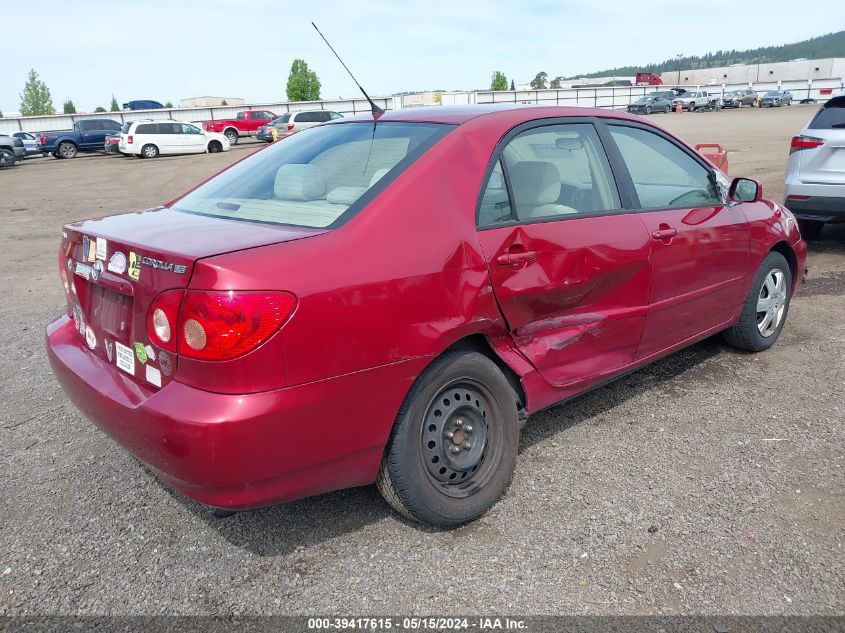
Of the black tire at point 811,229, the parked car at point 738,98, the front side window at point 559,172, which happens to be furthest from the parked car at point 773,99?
the front side window at point 559,172

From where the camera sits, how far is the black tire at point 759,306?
4.46 metres

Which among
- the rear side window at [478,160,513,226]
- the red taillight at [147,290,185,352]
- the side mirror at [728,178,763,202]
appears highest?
the rear side window at [478,160,513,226]

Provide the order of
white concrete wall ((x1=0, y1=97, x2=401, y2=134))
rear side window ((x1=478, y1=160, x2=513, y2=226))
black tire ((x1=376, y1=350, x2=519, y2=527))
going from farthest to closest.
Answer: white concrete wall ((x1=0, y1=97, x2=401, y2=134)) < rear side window ((x1=478, y1=160, x2=513, y2=226)) < black tire ((x1=376, y1=350, x2=519, y2=527))

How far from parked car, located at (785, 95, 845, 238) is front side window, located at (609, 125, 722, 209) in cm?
356

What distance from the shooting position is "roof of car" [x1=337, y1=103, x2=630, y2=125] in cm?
309

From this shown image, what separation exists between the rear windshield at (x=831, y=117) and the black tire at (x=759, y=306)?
9.91ft

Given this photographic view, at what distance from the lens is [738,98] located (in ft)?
198

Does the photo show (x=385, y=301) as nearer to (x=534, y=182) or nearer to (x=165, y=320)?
(x=165, y=320)

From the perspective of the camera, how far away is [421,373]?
2.60 metres

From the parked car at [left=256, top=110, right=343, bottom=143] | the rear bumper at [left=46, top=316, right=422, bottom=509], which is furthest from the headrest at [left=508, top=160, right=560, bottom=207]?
the parked car at [left=256, top=110, right=343, bottom=143]

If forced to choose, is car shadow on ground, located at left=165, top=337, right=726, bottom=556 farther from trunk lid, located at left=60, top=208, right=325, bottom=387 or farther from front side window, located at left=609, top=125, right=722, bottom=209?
front side window, located at left=609, top=125, right=722, bottom=209

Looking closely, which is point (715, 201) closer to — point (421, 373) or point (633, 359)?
point (633, 359)

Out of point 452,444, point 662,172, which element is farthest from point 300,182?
point 662,172

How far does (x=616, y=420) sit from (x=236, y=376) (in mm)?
2321
